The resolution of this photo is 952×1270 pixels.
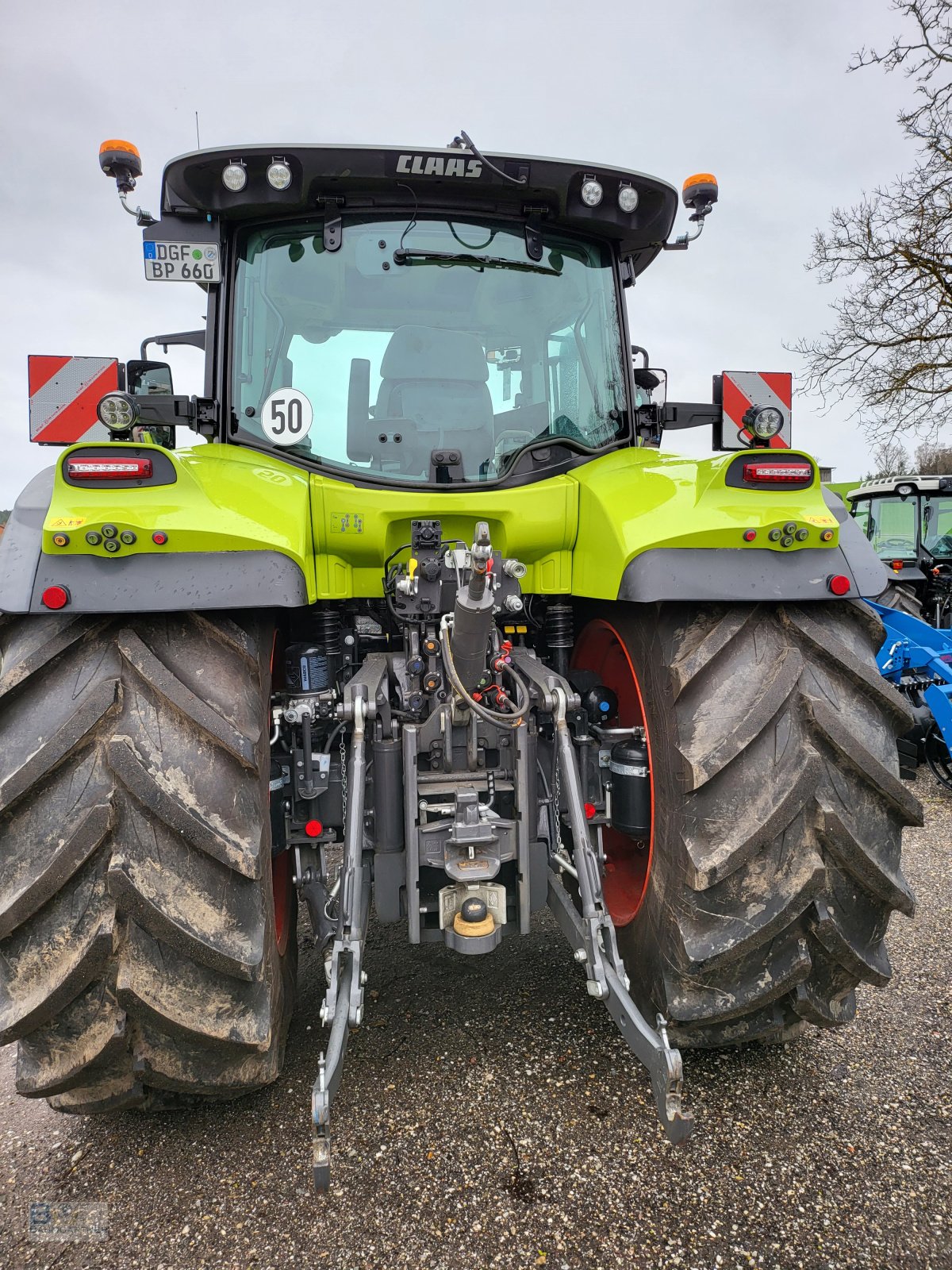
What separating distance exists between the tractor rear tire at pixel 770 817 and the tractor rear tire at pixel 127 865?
3.28 ft

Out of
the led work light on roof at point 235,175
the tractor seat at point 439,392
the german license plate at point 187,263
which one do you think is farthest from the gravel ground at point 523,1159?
the led work light on roof at point 235,175

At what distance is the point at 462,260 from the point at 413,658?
1.29 metres

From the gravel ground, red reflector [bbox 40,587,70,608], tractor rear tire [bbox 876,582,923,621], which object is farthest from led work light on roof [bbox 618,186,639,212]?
tractor rear tire [bbox 876,582,923,621]

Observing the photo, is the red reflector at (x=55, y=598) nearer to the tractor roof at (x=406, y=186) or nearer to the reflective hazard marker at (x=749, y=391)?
the tractor roof at (x=406, y=186)

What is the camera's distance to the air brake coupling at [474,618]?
1.76 m

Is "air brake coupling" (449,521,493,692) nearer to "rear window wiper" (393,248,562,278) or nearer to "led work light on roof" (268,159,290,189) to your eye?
"rear window wiper" (393,248,562,278)

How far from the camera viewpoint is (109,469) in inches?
71.1

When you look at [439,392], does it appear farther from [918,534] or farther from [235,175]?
[918,534]

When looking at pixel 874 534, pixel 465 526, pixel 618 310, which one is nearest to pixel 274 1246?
pixel 465 526

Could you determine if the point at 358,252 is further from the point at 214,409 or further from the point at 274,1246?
the point at 274,1246

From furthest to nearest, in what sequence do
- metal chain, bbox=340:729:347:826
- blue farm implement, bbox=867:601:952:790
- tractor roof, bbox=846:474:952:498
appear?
1. tractor roof, bbox=846:474:952:498
2. blue farm implement, bbox=867:601:952:790
3. metal chain, bbox=340:729:347:826

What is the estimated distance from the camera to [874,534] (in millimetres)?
8969

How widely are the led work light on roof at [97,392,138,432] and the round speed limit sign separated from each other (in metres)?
0.49

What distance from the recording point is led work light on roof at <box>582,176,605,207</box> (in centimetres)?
247
